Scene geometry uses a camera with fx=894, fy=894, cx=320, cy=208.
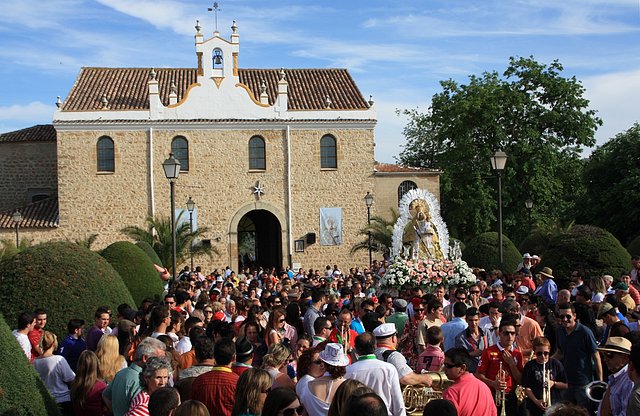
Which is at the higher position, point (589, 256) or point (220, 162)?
point (220, 162)

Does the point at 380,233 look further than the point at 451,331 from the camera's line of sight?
Yes

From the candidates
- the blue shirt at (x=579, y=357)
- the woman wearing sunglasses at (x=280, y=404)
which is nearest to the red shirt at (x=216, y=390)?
the woman wearing sunglasses at (x=280, y=404)

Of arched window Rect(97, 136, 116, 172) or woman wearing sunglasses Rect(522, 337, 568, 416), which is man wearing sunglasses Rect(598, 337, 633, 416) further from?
arched window Rect(97, 136, 116, 172)

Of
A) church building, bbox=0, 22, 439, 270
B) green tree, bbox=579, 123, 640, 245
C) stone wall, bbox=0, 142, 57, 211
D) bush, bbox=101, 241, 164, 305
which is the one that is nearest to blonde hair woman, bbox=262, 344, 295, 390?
bush, bbox=101, 241, 164, 305

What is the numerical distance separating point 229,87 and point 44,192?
10592 millimetres

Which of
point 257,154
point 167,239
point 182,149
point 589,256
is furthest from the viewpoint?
point 257,154

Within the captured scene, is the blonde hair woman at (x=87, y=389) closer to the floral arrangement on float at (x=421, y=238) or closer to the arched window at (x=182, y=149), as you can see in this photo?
the floral arrangement on float at (x=421, y=238)

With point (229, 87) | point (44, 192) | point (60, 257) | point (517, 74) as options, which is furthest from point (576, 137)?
point (60, 257)

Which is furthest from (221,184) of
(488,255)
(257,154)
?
(488,255)

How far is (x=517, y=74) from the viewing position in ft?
145

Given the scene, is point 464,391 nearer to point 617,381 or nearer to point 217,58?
point 617,381

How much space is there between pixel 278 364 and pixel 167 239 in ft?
85.6

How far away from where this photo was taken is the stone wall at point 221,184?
129 ft

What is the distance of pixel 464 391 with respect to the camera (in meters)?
6.74
